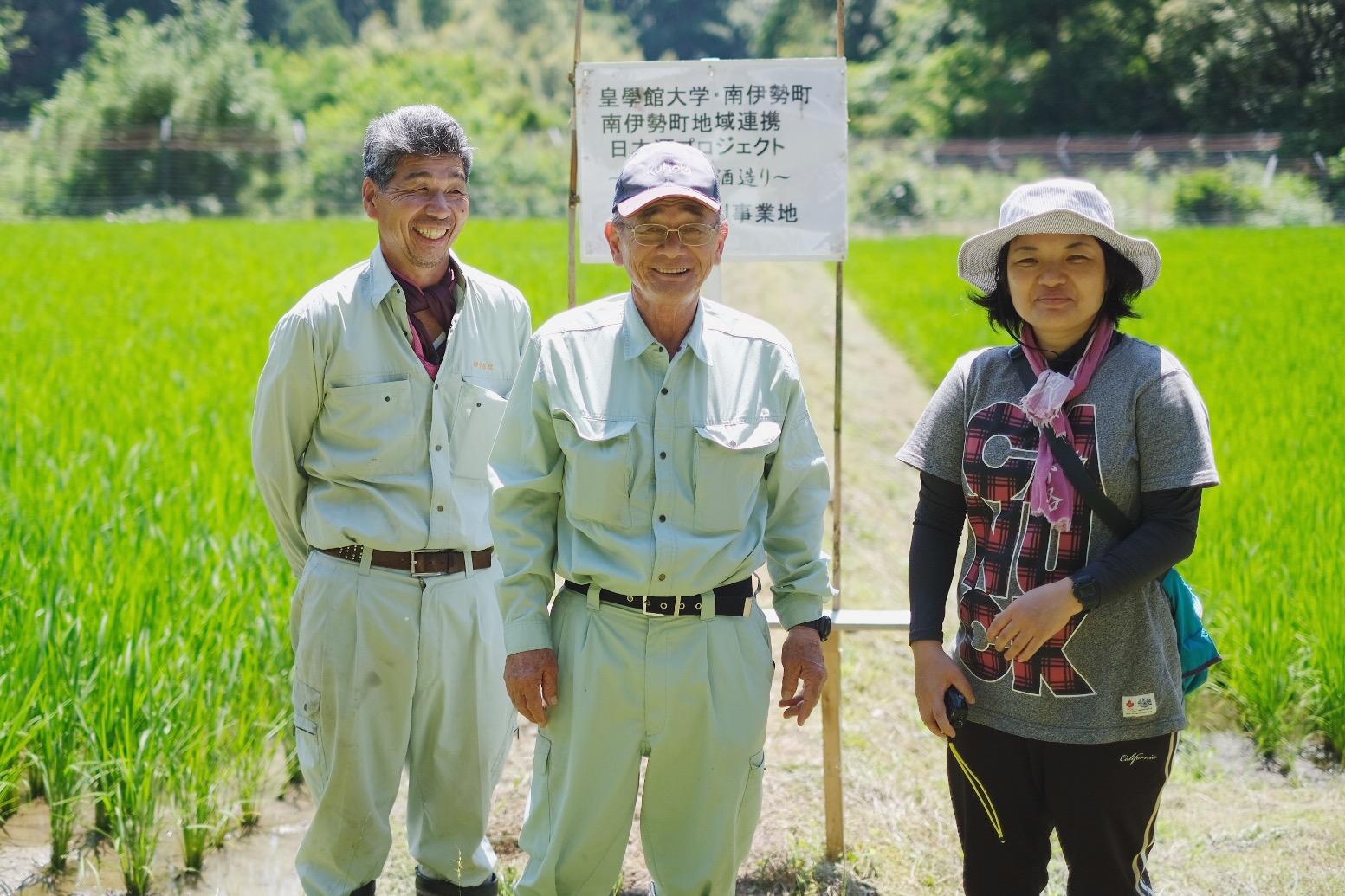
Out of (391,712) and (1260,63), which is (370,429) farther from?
(1260,63)

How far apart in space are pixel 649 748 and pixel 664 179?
1.00 metres

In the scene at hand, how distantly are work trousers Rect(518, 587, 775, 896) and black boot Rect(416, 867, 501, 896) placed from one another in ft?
1.98

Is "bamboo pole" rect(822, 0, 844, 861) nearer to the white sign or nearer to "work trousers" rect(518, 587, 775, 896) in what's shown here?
the white sign

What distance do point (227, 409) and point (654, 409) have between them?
5195 millimetres

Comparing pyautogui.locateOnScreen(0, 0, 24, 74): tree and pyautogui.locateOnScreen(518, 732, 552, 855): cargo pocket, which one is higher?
pyautogui.locateOnScreen(0, 0, 24, 74): tree

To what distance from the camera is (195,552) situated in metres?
4.32

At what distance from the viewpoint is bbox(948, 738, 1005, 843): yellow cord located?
86.8 inches

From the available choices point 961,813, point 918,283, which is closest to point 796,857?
point 961,813

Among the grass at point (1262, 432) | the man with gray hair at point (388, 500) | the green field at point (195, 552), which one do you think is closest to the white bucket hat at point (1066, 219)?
the grass at point (1262, 432)

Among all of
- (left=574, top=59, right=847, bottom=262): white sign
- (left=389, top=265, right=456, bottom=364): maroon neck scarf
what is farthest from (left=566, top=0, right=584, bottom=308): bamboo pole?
(left=389, top=265, right=456, bottom=364): maroon neck scarf

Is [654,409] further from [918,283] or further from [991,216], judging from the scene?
[991,216]

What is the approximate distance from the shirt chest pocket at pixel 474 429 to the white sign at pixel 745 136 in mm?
672

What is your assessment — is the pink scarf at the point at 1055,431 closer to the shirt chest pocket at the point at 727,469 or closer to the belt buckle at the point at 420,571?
the shirt chest pocket at the point at 727,469

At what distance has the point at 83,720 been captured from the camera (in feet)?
10.3
